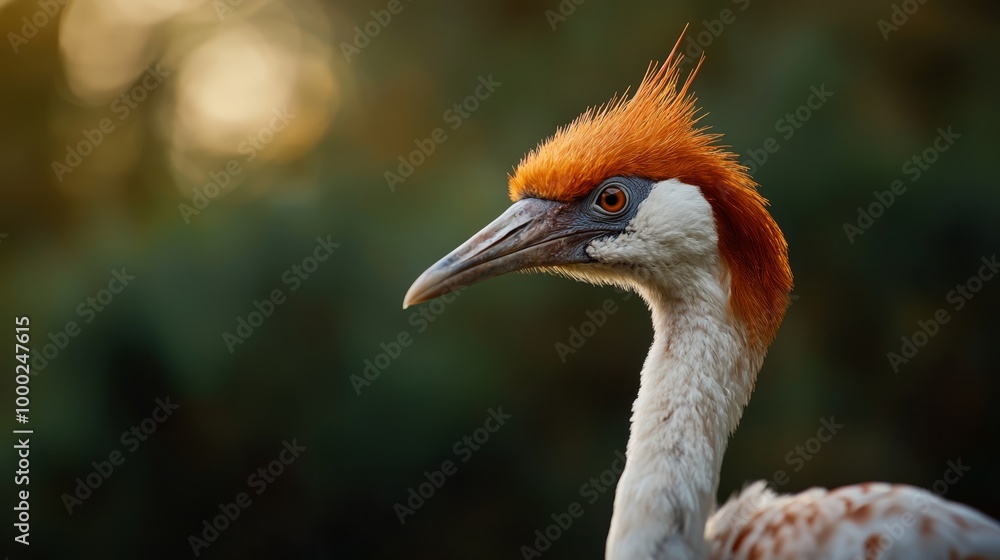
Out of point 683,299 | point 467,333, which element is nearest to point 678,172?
point 683,299

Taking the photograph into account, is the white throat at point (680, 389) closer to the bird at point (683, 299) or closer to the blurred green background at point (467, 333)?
the bird at point (683, 299)

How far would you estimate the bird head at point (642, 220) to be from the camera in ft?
5.83

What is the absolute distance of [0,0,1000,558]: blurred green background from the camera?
3.76m

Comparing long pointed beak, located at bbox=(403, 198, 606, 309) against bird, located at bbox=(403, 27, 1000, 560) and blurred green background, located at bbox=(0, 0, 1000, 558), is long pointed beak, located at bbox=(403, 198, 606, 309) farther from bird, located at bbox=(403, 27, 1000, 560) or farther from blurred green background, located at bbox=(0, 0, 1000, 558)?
blurred green background, located at bbox=(0, 0, 1000, 558)

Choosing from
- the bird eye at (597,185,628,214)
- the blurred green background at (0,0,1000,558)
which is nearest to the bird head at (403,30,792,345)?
the bird eye at (597,185,628,214)

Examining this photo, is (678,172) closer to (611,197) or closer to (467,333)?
(611,197)

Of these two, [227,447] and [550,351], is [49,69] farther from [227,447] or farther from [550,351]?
[550,351]

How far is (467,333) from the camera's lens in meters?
3.94

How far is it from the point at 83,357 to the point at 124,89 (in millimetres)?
1582

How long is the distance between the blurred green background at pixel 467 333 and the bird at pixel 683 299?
6.08 feet

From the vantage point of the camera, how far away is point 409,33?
4.54 metres

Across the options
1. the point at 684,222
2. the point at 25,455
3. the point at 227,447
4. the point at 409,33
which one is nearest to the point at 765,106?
the point at 409,33

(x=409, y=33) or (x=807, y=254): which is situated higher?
(x=807, y=254)

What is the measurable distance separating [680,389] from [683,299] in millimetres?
204
